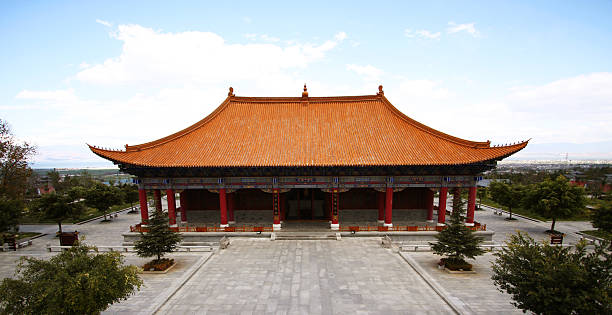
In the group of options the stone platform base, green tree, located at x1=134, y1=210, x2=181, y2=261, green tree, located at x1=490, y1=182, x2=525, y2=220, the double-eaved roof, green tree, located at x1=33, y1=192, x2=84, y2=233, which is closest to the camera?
green tree, located at x1=134, y1=210, x2=181, y2=261

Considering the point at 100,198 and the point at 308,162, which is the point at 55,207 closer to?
the point at 100,198

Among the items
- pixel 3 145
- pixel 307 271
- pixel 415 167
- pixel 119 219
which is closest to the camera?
pixel 307 271

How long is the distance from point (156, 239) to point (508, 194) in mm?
32953

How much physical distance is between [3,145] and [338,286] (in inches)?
1269

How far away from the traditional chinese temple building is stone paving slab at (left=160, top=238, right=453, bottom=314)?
3992mm

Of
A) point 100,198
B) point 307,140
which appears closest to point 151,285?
point 307,140

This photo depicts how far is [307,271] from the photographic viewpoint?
41.6 ft

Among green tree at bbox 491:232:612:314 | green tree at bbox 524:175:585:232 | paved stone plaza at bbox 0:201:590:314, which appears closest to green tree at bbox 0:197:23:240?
paved stone plaza at bbox 0:201:590:314

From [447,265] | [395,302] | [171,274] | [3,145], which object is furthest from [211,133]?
[3,145]

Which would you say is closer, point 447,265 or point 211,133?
point 447,265

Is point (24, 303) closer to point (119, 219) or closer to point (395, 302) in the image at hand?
point (395, 302)

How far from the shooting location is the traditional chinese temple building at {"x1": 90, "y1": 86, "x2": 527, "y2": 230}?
16.7m

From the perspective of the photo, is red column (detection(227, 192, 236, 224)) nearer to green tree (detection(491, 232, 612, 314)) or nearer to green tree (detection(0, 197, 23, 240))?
green tree (detection(0, 197, 23, 240))

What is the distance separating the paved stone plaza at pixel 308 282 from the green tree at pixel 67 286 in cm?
225
